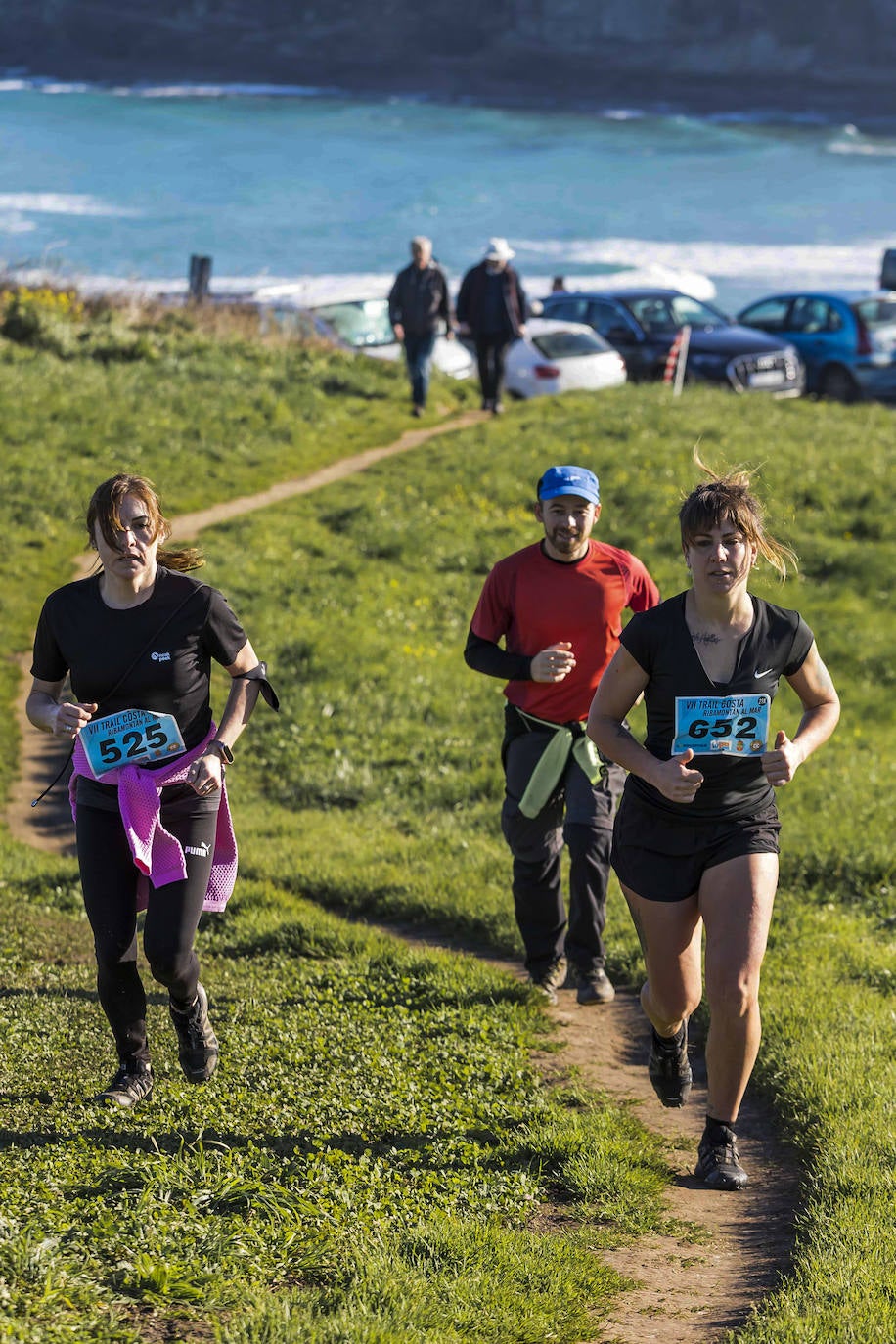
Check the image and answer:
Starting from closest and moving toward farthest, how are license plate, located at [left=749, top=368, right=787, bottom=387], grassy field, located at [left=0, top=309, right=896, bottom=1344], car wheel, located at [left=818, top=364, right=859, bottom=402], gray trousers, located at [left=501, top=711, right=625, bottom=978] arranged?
grassy field, located at [left=0, top=309, right=896, bottom=1344] < gray trousers, located at [left=501, top=711, right=625, bottom=978] < license plate, located at [left=749, top=368, right=787, bottom=387] < car wheel, located at [left=818, top=364, right=859, bottom=402]

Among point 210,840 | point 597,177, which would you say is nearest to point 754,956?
point 210,840

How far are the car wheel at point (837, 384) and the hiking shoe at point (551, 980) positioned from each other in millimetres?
19109

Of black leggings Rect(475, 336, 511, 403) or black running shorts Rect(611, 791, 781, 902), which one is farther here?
black leggings Rect(475, 336, 511, 403)

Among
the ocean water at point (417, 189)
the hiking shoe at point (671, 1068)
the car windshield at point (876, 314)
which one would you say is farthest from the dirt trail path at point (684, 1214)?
the ocean water at point (417, 189)

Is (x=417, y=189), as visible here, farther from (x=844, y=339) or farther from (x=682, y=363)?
(x=682, y=363)

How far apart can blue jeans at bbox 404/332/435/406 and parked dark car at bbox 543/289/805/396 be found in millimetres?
5355

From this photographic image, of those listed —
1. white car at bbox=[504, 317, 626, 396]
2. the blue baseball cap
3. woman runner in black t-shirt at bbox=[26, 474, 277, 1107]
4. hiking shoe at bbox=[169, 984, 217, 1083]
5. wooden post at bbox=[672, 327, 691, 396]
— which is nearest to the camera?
woman runner in black t-shirt at bbox=[26, 474, 277, 1107]

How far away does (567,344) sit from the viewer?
24109 mm

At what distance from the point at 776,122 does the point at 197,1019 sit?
439ft

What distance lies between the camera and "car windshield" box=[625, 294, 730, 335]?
85.6ft

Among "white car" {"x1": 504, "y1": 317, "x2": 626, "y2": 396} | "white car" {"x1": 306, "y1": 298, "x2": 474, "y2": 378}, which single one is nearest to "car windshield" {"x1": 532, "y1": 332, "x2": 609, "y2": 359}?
"white car" {"x1": 504, "y1": 317, "x2": 626, "y2": 396}

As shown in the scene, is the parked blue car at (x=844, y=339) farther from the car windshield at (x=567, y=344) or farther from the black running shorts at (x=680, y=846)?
the black running shorts at (x=680, y=846)

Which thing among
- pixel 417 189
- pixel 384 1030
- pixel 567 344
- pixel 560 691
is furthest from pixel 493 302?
pixel 417 189

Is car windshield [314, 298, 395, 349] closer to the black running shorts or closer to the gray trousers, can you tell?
the gray trousers
